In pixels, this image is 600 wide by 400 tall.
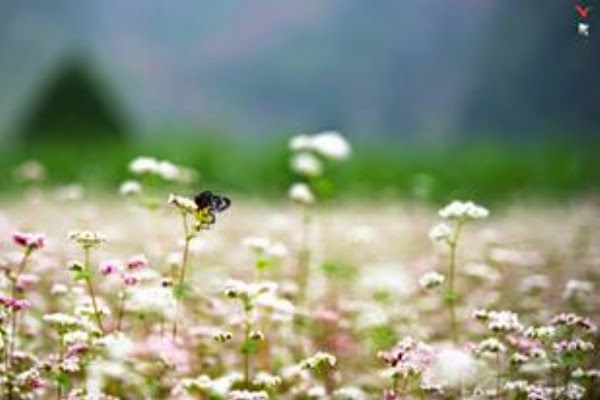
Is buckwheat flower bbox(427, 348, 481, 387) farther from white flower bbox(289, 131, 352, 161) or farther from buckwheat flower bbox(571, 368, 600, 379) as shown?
white flower bbox(289, 131, 352, 161)

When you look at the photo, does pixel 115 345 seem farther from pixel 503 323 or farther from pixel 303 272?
pixel 303 272

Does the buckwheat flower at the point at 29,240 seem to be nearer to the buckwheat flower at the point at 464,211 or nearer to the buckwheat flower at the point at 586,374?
the buckwheat flower at the point at 464,211

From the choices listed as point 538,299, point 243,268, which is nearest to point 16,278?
point 538,299

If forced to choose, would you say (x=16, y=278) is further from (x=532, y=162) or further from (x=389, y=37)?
(x=389, y=37)

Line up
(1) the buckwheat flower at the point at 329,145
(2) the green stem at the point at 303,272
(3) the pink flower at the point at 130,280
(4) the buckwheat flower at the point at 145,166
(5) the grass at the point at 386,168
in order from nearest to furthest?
(3) the pink flower at the point at 130,280
(4) the buckwheat flower at the point at 145,166
(1) the buckwheat flower at the point at 329,145
(2) the green stem at the point at 303,272
(5) the grass at the point at 386,168

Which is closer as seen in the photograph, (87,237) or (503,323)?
(503,323)

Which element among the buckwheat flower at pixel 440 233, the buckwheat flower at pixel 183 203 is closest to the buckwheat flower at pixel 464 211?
the buckwheat flower at pixel 440 233

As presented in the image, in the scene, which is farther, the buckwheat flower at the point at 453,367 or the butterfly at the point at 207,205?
the butterfly at the point at 207,205

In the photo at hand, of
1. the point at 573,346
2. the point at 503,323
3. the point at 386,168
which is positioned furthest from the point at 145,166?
the point at 386,168
